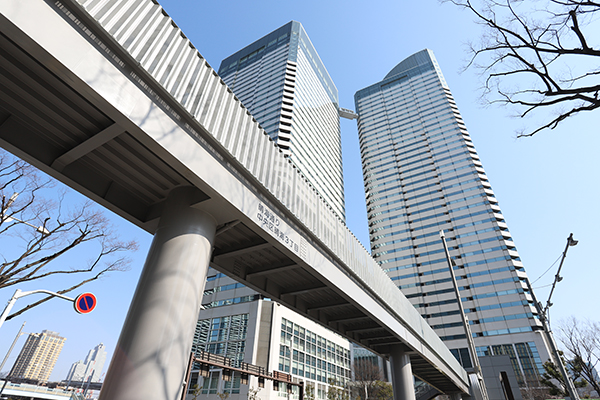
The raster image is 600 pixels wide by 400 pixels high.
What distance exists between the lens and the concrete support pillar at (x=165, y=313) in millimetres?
5016

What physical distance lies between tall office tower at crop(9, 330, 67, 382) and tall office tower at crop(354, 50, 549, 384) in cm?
14150

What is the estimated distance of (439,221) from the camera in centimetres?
9000

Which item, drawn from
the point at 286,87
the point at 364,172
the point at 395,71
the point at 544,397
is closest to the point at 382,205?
the point at 364,172

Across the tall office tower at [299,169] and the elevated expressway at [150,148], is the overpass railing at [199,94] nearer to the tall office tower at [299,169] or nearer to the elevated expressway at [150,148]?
the elevated expressway at [150,148]

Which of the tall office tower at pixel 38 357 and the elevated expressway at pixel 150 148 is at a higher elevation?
the tall office tower at pixel 38 357

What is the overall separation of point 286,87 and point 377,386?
6624cm

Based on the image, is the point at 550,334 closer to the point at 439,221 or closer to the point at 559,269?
the point at 559,269

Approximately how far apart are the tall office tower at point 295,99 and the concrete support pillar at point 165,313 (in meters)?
58.7

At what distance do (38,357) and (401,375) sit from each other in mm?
169891

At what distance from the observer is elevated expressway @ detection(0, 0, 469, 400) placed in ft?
14.9

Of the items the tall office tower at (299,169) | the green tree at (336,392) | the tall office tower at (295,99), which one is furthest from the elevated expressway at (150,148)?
the tall office tower at (295,99)

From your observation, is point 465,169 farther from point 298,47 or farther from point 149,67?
point 149,67

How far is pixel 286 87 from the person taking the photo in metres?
77.3

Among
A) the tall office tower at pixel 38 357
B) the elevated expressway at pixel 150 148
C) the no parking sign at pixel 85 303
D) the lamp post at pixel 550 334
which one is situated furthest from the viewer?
the tall office tower at pixel 38 357
